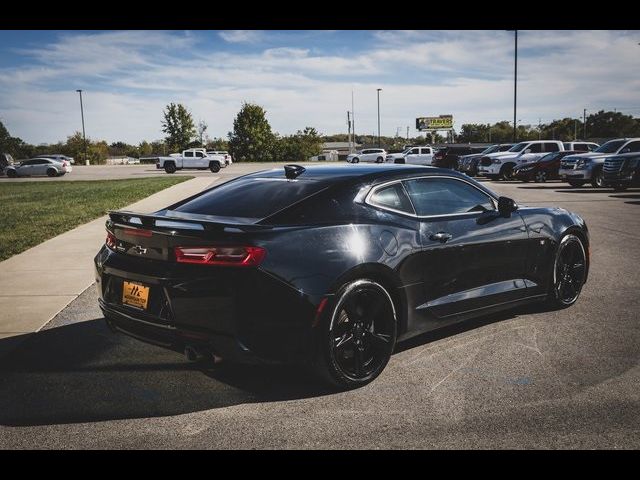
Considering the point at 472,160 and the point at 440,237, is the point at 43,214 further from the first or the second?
the point at 472,160

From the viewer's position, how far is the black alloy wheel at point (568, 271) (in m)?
5.94

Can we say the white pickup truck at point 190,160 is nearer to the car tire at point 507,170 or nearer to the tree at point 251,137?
the car tire at point 507,170

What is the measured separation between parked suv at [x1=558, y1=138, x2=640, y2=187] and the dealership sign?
75.4 m

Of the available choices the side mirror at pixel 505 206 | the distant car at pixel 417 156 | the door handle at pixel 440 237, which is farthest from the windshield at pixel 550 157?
the door handle at pixel 440 237

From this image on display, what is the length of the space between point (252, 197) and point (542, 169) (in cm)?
2491

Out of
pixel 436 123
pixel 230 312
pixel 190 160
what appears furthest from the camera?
pixel 436 123

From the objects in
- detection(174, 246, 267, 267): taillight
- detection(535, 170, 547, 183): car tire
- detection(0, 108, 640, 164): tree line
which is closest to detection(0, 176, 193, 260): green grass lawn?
detection(174, 246, 267, 267): taillight

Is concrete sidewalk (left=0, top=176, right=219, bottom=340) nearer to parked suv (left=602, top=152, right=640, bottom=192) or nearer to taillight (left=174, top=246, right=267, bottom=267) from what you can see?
taillight (left=174, top=246, right=267, bottom=267)

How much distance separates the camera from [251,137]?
8925cm

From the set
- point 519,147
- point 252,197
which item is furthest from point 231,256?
point 519,147

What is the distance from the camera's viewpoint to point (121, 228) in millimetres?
4234
